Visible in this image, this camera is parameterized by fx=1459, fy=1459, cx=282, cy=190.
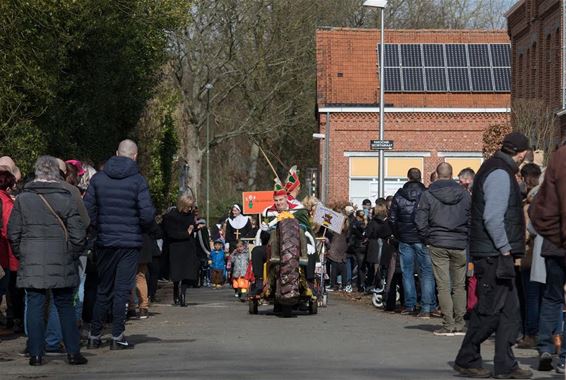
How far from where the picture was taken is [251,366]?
12.7 meters

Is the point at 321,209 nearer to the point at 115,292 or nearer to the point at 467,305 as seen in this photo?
the point at 467,305

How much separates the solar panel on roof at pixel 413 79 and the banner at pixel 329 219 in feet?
106

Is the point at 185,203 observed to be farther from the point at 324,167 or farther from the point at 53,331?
the point at 324,167

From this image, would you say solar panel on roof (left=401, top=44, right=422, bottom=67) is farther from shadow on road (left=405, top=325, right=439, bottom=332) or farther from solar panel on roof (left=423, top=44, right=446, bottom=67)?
shadow on road (left=405, top=325, right=439, bottom=332)

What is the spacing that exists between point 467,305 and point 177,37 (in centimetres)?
3701

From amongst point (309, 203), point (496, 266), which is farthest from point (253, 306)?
point (496, 266)

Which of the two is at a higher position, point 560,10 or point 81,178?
point 560,10

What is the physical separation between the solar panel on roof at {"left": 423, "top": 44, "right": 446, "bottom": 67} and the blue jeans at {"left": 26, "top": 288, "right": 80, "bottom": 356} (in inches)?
1858

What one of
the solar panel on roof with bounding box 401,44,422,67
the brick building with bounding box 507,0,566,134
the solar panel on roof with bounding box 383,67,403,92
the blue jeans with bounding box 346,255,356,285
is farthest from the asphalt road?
the solar panel on roof with bounding box 401,44,422,67

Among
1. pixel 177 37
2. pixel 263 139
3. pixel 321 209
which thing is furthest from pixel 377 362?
pixel 263 139

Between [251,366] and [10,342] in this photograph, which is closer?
[251,366]

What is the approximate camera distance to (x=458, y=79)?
5912cm

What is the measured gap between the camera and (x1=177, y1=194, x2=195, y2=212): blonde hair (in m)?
23.6

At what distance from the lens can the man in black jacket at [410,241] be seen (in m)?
19.8
